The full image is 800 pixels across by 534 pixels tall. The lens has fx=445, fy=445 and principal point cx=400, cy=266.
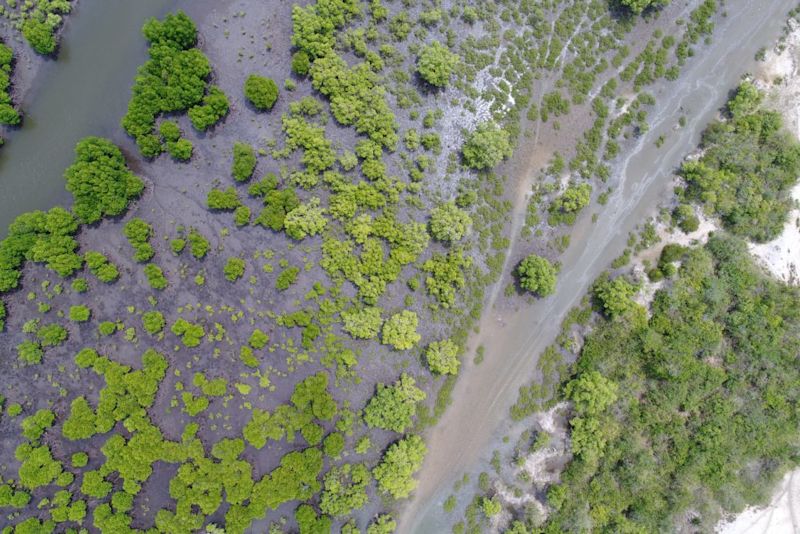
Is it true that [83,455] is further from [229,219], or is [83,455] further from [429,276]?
[429,276]

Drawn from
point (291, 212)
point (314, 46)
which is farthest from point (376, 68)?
point (291, 212)

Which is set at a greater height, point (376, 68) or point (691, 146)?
point (691, 146)

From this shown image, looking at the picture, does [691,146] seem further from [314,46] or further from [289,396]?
[289,396]

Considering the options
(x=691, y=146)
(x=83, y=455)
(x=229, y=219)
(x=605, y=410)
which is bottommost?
(x=83, y=455)

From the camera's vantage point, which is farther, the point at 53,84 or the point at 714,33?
the point at 714,33

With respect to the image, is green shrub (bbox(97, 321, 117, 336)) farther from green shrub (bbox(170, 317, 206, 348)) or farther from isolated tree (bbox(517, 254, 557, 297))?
isolated tree (bbox(517, 254, 557, 297))

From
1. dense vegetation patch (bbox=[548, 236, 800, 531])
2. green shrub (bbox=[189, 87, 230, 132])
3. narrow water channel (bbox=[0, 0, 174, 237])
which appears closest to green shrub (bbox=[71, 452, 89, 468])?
narrow water channel (bbox=[0, 0, 174, 237])

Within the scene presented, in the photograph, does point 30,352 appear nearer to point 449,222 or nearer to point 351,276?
point 351,276
